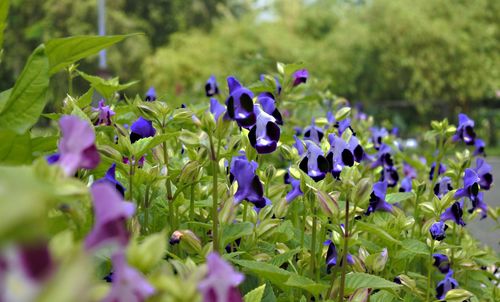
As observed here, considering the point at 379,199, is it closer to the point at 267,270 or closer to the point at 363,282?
the point at 363,282

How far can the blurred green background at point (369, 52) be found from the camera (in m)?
22.5

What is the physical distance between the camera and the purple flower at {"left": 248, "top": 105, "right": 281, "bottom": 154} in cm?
125

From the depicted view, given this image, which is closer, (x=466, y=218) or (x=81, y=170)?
(x=81, y=170)

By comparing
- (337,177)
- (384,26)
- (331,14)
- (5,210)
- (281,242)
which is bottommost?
(331,14)

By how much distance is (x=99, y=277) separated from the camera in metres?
1.03

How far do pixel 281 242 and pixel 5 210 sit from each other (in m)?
1.19

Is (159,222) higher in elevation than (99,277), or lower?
lower

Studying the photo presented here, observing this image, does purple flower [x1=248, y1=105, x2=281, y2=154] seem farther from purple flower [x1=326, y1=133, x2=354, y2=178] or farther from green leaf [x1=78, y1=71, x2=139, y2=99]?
green leaf [x1=78, y1=71, x2=139, y2=99]

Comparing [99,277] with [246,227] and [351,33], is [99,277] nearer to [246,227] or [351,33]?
[246,227]

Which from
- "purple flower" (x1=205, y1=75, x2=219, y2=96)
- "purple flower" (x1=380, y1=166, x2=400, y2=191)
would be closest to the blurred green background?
"purple flower" (x1=205, y1=75, x2=219, y2=96)

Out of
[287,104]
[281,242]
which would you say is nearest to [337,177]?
[281,242]

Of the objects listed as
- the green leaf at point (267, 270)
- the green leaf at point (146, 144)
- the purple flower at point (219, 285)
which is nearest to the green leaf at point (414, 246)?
the green leaf at point (267, 270)

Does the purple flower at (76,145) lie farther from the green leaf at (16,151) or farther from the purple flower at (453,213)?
the purple flower at (453,213)

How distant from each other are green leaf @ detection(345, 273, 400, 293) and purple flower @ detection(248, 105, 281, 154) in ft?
0.88
